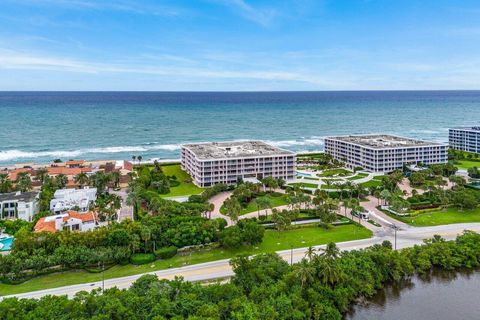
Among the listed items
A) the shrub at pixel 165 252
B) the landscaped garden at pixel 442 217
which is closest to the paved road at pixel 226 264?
the landscaped garden at pixel 442 217

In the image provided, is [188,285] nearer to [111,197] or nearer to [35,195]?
[111,197]

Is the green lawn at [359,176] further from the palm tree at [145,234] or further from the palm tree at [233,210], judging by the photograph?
the palm tree at [145,234]

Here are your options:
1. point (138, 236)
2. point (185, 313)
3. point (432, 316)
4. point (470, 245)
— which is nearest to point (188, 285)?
point (185, 313)

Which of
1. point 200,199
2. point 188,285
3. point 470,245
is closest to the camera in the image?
point 188,285

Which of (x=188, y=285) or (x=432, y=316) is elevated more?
(x=188, y=285)

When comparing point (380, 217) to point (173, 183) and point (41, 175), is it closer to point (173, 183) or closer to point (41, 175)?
point (173, 183)

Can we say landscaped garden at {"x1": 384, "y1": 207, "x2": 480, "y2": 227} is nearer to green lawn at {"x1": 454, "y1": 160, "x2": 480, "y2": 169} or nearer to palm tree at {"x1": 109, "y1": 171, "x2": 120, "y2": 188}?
green lawn at {"x1": 454, "y1": 160, "x2": 480, "y2": 169}

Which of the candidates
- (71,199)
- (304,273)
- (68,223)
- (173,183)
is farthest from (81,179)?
(304,273)
